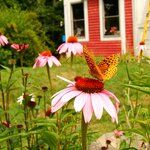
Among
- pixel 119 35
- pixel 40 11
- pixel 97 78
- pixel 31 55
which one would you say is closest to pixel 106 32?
pixel 119 35

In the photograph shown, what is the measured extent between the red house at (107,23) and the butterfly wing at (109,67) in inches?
653

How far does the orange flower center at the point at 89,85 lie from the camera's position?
5.18ft

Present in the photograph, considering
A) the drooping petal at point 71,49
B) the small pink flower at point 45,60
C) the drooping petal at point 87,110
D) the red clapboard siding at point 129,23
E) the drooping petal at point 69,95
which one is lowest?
the drooping petal at point 87,110

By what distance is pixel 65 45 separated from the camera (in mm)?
3404

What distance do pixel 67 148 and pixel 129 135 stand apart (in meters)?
0.36

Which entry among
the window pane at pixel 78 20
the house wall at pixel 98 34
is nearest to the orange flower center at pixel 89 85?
the house wall at pixel 98 34

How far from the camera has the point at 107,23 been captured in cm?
2062

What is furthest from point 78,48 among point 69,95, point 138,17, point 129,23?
point 129,23

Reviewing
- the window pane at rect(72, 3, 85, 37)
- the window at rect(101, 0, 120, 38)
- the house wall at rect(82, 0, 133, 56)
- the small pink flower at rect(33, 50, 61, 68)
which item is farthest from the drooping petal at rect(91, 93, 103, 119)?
the window pane at rect(72, 3, 85, 37)

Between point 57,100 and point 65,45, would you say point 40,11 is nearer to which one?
point 65,45

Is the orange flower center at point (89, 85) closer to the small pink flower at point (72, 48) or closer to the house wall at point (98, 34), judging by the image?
the small pink flower at point (72, 48)

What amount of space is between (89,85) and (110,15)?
1904cm

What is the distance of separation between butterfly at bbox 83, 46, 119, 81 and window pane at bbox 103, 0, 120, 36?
1841 centimetres

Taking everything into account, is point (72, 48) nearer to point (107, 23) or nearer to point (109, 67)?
point (109, 67)
